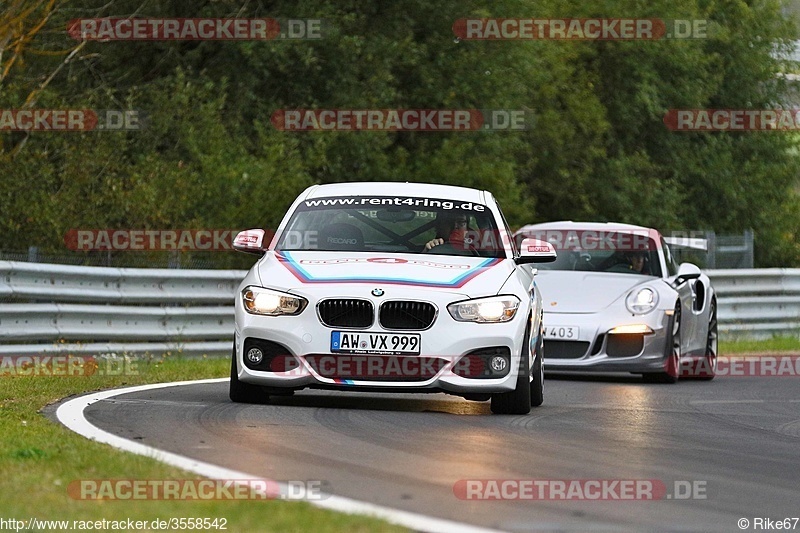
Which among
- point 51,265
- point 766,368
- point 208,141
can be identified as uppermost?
point 208,141

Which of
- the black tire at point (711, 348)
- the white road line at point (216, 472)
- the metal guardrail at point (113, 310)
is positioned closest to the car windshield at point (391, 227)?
the white road line at point (216, 472)

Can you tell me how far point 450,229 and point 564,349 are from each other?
12.4ft

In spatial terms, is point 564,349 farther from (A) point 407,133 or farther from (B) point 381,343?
(A) point 407,133

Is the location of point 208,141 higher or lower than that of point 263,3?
lower

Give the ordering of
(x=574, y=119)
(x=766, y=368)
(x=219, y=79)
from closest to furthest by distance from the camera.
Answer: (x=766, y=368) < (x=219, y=79) < (x=574, y=119)

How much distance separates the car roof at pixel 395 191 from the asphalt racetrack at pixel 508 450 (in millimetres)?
1464

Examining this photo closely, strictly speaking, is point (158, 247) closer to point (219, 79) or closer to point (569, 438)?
point (219, 79)

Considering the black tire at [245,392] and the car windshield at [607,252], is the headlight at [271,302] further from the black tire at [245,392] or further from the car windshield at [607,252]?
the car windshield at [607,252]

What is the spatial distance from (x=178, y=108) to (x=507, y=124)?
785 centimetres

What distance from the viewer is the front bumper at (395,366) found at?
403 inches

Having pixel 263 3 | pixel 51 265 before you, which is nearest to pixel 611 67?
pixel 263 3

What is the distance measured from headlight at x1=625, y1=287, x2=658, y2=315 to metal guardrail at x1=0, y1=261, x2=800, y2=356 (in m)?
4.36

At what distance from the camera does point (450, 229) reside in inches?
454

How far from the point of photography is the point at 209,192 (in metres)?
21.8
